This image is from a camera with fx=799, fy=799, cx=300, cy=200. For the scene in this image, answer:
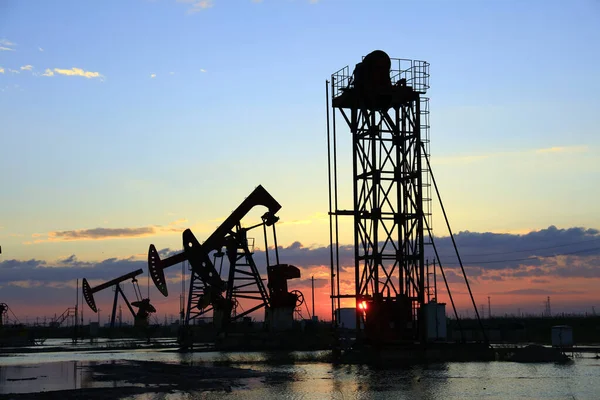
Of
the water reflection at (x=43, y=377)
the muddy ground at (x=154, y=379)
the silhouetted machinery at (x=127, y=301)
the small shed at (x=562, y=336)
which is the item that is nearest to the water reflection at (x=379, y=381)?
the water reflection at (x=43, y=377)

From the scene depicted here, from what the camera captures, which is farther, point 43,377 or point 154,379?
point 43,377

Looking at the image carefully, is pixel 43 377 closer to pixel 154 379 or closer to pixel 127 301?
pixel 154 379

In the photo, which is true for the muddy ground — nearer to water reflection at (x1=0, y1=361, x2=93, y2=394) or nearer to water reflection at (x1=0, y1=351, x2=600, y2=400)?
water reflection at (x1=0, y1=351, x2=600, y2=400)

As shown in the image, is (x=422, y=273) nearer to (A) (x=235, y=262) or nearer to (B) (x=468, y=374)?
(B) (x=468, y=374)

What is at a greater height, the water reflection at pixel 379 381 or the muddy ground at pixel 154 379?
the muddy ground at pixel 154 379

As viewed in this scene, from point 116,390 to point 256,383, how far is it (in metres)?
4.80

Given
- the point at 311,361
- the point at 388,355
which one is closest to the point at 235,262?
the point at 311,361

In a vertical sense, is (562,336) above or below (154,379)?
above

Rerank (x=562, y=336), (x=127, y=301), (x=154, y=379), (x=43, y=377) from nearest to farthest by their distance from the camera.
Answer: (x=154, y=379)
(x=43, y=377)
(x=562, y=336)
(x=127, y=301)

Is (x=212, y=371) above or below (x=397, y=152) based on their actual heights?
below

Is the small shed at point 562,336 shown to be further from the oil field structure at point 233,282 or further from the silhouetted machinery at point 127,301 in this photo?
the silhouetted machinery at point 127,301

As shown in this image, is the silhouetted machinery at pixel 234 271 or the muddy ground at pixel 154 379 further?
the silhouetted machinery at pixel 234 271

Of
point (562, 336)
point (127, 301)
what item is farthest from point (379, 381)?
point (127, 301)

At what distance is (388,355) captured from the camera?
3509 cm
